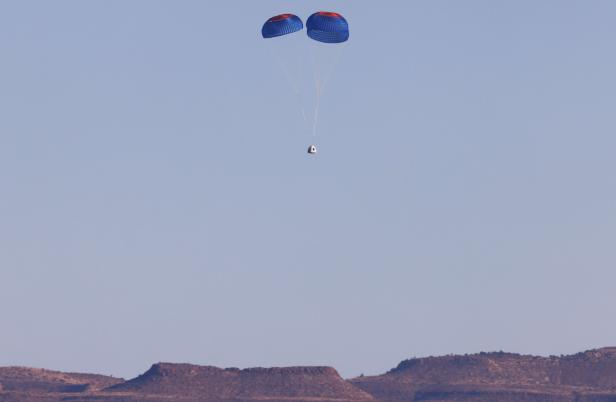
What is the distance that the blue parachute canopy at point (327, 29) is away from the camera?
5812 inches

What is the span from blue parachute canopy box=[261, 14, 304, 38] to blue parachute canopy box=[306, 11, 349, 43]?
3.09 ft

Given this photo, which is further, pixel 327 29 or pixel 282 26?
pixel 282 26

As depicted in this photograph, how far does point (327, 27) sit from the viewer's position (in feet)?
484

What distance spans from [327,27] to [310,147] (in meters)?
9.87

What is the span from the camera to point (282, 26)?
148125mm

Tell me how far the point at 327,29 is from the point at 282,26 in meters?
3.36

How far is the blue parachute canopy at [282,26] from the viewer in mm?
147625

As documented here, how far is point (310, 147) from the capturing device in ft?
499

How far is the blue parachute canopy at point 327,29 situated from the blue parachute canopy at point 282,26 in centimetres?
94

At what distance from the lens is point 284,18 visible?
149 m

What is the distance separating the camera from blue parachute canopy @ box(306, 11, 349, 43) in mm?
147625

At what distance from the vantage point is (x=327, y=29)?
148m

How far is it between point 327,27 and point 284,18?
3.45 meters
